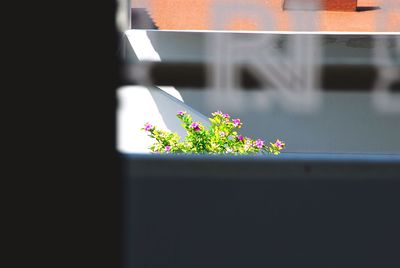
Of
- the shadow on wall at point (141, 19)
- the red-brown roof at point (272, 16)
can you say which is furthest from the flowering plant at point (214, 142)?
the shadow on wall at point (141, 19)

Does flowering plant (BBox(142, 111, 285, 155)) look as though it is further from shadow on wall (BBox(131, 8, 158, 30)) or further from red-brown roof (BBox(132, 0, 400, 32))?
shadow on wall (BBox(131, 8, 158, 30))

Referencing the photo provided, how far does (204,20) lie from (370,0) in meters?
2.33

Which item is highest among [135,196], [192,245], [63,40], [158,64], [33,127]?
[158,64]

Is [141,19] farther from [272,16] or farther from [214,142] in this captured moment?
[214,142]

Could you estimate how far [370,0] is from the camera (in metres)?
8.20

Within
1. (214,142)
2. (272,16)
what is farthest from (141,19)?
(214,142)

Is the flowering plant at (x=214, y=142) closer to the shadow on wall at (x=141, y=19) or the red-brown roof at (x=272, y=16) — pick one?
the red-brown roof at (x=272, y=16)

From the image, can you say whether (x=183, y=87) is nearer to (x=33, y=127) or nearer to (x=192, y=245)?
(x=192, y=245)

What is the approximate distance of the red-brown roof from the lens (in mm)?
7641

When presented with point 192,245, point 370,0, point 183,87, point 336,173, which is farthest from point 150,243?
point 370,0

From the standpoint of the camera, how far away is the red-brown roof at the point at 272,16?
301 inches

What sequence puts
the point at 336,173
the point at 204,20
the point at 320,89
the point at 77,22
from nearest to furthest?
1. the point at 77,22
2. the point at 336,173
3. the point at 320,89
4. the point at 204,20

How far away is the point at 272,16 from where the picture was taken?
7.88m

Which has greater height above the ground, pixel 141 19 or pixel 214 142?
pixel 141 19
